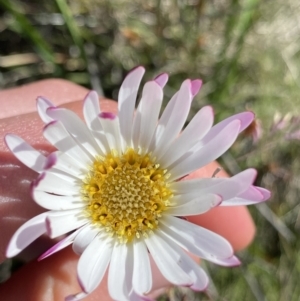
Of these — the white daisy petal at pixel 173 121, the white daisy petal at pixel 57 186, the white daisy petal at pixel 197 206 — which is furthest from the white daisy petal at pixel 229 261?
the white daisy petal at pixel 57 186

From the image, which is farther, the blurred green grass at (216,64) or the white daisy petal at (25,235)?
the blurred green grass at (216,64)

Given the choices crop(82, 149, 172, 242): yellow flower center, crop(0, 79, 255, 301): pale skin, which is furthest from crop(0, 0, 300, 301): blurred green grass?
crop(82, 149, 172, 242): yellow flower center

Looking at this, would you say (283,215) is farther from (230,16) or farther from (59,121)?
(59,121)

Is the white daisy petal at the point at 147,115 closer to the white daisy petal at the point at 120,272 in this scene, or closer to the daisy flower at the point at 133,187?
the daisy flower at the point at 133,187

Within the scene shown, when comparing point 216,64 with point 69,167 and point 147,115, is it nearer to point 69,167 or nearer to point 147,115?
point 147,115

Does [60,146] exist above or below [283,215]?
above

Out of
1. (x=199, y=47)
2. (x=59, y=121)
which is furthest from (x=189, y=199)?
(x=199, y=47)
